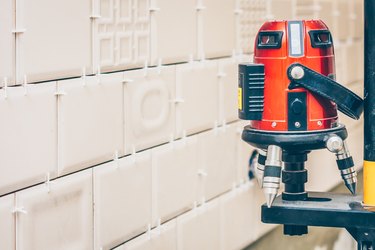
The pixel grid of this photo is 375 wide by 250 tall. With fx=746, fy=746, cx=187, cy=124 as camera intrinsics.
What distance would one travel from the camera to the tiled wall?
5.23ft

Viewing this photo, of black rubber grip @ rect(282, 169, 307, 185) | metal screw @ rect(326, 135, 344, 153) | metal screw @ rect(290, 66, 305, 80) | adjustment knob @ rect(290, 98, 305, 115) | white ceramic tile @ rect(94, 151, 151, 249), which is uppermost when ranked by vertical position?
metal screw @ rect(290, 66, 305, 80)

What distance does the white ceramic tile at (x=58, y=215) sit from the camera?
1615 millimetres

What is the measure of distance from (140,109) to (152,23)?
244 millimetres

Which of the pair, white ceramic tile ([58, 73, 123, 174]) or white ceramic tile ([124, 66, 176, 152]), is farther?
white ceramic tile ([124, 66, 176, 152])

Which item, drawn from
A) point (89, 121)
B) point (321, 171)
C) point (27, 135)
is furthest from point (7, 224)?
point (321, 171)

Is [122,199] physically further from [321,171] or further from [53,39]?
[321,171]

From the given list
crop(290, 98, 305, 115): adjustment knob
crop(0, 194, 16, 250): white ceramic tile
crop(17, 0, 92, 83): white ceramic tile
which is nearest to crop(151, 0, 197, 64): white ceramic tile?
crop(17, 0, 92, 83): white ceramic tile

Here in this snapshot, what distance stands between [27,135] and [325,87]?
653 mm

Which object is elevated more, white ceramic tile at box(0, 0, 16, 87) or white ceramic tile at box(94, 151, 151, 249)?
white ceramic tile at box(0, 0, 16, 87)

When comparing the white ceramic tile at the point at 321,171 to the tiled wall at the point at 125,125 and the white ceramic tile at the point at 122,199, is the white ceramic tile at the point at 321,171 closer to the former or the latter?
the tiled wall at the point at 125,125

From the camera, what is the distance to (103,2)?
1.84m

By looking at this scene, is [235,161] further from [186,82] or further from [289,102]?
[289,102]

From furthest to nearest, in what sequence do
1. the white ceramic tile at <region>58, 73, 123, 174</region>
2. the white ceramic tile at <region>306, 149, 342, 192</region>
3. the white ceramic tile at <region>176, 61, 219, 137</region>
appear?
the white ceramic tile at <region>306, 149, 342, 192</region> < the white ceramic tile at <region>176, 61, 219, 137</region> < the white ceramic tile at <region>58, 73, 123, 174</region>

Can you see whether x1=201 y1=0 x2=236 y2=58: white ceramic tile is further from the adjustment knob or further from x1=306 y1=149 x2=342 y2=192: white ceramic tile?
x1=306 y1=149 x2=342 y2=192: white ceramic tile
